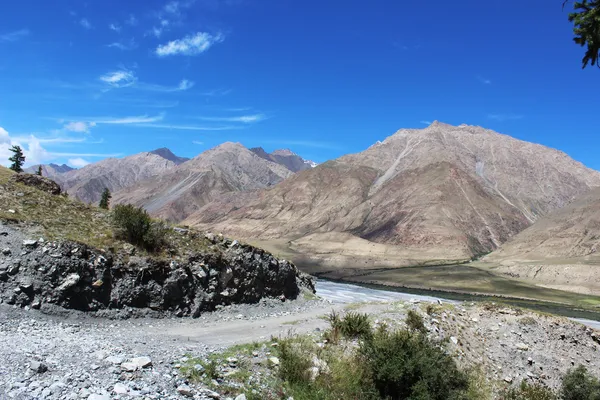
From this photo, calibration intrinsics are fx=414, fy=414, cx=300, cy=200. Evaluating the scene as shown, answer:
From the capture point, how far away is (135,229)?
61.0ft

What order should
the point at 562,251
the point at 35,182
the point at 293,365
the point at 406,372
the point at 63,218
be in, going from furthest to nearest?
1. the point at 562,251
2. the point at 35,182
3. the point at 63,218
4. the point at 406,372
5. the point at 293,365

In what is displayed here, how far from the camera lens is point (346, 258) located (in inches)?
6240

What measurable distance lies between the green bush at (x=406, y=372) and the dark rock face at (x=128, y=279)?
8578 mm

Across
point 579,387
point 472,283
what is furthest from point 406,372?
point 472,283

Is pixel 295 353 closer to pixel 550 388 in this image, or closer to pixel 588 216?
pixel 550 388

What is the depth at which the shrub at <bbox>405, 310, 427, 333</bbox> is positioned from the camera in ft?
61.6

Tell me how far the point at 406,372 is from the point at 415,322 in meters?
7.04

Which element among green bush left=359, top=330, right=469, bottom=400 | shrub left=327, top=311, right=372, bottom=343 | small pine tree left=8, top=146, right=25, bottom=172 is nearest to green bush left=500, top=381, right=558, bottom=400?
green bush left=359, top=330, right=469, bottom=400

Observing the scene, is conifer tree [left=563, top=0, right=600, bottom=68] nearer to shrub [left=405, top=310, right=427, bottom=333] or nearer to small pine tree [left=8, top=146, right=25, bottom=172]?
shrub [left=405, top=310, right=427, bottom=333]

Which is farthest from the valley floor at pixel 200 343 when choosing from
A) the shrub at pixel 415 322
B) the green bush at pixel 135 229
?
the green bush at pixel 135 229

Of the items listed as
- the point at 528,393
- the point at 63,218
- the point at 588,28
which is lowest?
the point at 528,393

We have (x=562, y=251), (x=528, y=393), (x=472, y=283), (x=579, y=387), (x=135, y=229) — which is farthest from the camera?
(x=562, y=251)

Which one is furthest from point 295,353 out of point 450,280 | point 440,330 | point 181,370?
point 450,280

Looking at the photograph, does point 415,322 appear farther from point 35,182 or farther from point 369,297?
point 369,297
